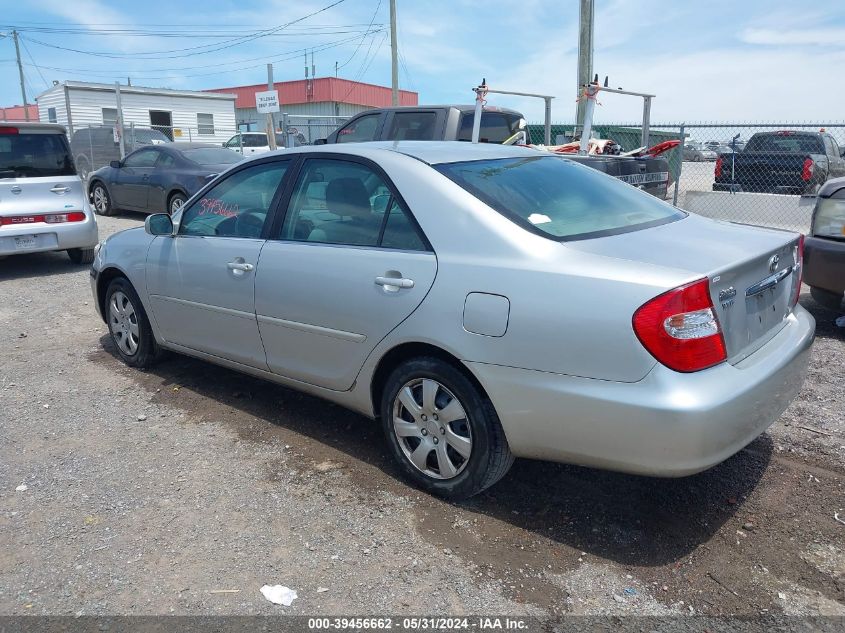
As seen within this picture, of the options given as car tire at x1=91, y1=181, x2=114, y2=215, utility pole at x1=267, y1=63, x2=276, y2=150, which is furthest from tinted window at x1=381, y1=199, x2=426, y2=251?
car tire at x1=91, y1=181, x2=114, y2=215

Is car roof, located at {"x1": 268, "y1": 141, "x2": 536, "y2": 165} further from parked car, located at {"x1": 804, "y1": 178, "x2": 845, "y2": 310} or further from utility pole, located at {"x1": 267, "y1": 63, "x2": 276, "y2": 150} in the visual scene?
utility pole, located at {"x1": 267, "y1": 63, "x2": 276, "y2": 150}

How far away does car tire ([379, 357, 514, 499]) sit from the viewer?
3.15m

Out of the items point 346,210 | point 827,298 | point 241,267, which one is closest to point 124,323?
point 241,267

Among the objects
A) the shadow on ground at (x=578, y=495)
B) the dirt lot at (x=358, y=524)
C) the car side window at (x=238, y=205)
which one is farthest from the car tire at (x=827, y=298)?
the car side window at (x=238, y=205)

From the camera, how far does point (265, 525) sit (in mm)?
3230

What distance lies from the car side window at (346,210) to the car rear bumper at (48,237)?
18.9ft

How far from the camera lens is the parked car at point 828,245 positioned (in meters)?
5.25

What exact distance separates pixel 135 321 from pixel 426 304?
9.49ft

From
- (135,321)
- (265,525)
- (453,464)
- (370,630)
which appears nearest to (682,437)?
(453,464)

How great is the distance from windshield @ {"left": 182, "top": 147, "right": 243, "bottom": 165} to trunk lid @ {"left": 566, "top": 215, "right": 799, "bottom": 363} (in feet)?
33.6

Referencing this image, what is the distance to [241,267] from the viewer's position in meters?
4.10

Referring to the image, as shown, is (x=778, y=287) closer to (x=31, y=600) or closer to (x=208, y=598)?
(x=208, y=598)

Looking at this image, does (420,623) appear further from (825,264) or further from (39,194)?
(39,194)

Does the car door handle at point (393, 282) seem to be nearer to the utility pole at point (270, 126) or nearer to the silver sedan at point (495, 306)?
the silver sedan at point (495, 306)
